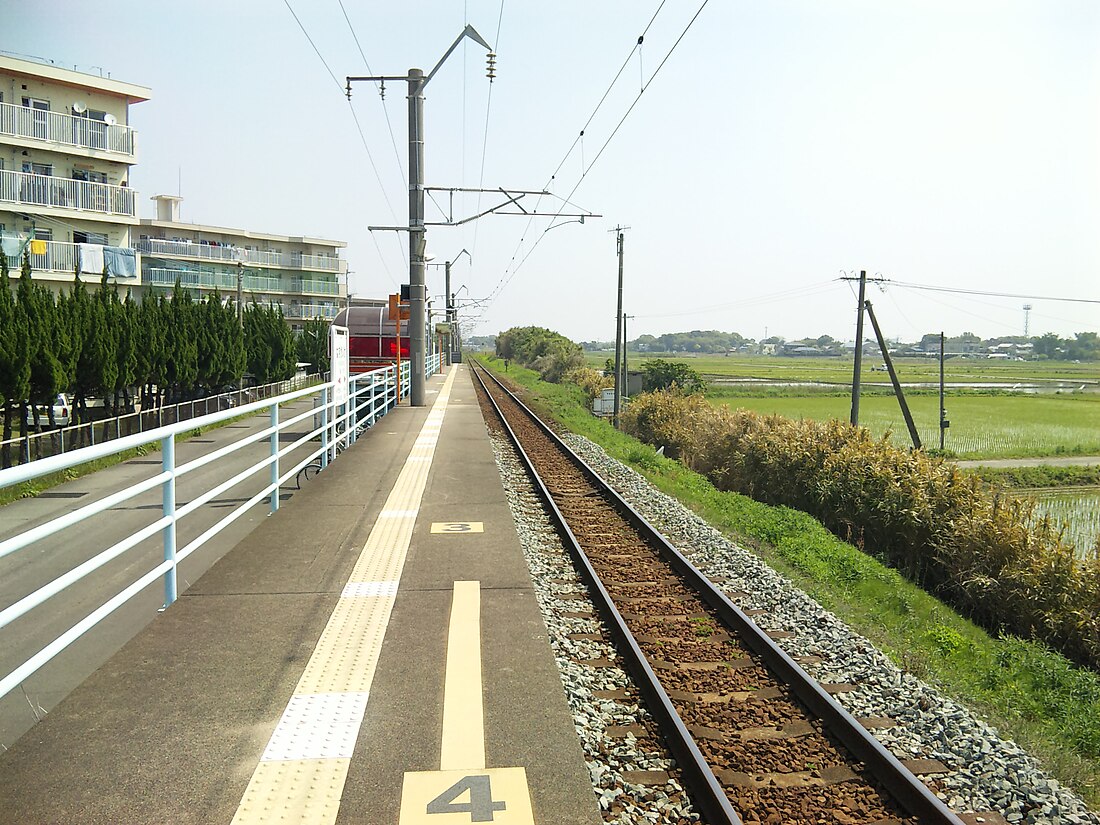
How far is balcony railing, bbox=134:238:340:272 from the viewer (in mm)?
51969

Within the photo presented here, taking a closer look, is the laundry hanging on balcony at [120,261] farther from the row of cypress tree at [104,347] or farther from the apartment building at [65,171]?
the row of cypress tree at [104,347]

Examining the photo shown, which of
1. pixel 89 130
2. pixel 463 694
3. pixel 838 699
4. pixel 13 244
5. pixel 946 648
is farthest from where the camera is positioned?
pixel 89 130

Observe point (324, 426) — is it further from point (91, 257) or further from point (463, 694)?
point (91, 257)

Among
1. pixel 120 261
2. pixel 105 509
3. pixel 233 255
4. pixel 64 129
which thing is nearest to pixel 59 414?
pixel 120 261

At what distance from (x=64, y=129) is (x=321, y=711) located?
3008 centimetres

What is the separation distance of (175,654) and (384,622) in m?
1.18

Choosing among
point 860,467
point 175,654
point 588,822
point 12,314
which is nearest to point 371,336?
point 12,314

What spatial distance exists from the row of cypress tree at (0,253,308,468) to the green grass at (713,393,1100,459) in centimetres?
1500

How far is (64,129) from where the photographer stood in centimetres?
2844

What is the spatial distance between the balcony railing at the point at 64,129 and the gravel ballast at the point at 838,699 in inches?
1049

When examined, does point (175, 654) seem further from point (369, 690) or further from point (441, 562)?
point (441, 562)

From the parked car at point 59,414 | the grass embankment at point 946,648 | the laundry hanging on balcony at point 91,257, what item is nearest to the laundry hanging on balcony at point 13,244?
the laundry hanging on balcony at point 91,257

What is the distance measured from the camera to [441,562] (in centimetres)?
711

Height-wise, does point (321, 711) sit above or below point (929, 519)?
above
